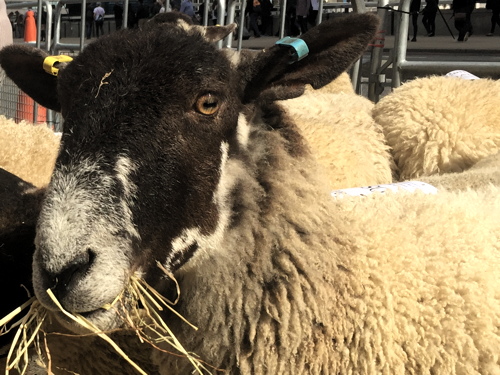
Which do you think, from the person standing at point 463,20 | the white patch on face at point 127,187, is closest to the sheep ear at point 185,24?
the white patch on face at point 127,187

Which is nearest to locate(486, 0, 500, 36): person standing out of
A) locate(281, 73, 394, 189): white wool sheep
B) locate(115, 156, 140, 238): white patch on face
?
locate(281, 73, 394, 189): white wool sheep

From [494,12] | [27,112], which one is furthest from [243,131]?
[494,12]

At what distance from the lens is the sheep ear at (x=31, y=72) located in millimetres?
2656

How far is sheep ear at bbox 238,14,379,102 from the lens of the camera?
2.27 meters

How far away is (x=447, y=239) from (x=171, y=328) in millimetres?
1026

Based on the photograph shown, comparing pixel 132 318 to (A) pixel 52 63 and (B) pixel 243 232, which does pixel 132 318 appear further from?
(A) pixel 52 63

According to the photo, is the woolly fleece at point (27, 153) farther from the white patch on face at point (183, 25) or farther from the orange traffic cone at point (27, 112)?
the orange traffic cone at point (27, 112)

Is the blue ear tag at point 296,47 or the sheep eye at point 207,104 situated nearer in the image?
the sheep eye at point 207,104

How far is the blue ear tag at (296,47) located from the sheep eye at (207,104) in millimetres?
339

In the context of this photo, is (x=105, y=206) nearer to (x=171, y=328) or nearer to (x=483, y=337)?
(x=171, y=328)

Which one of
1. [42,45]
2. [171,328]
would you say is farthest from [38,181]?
[42,45]

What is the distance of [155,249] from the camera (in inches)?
78.4

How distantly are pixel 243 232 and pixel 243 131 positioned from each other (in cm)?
36

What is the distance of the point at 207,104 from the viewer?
81.6 inches
